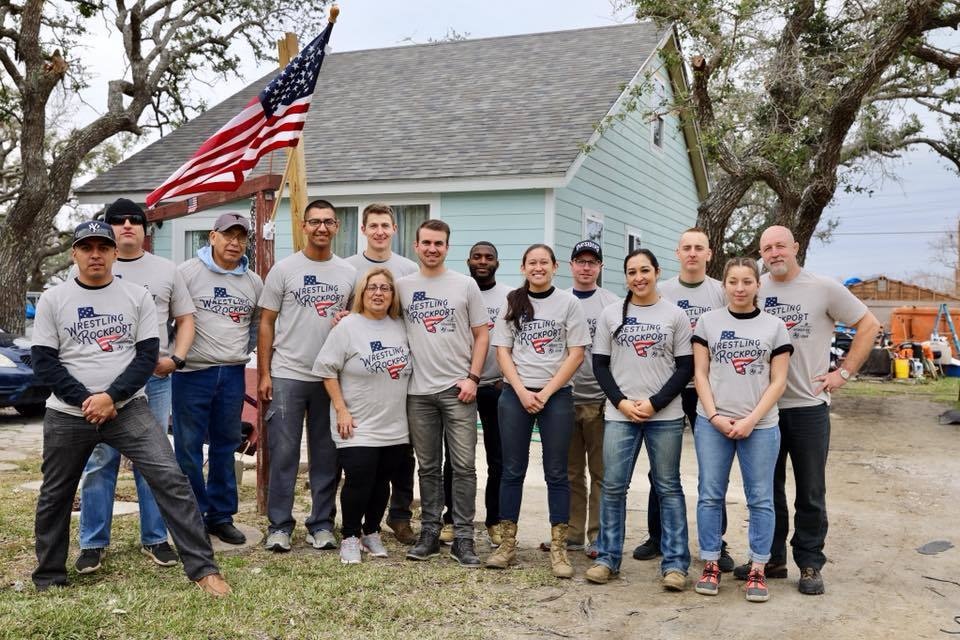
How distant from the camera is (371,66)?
16.1 metres

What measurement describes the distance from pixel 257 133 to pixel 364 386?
2.27 m

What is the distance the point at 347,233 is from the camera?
478 inches

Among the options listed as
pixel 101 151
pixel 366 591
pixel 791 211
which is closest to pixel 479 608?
pixel 366 591

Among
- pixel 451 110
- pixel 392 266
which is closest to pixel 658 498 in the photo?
pixel 392 266

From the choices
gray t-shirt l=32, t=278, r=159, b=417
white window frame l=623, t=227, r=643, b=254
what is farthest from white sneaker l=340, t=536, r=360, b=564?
white window frame l=623, t=227, r=643, b=254

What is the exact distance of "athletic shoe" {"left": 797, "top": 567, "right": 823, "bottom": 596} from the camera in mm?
4453

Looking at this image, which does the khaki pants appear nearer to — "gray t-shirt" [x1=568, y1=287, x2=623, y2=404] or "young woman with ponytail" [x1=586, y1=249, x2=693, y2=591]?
"gray t-shirt" [x1=568, y1=287, x2=623, y2=404]

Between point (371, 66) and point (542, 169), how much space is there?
264 inches

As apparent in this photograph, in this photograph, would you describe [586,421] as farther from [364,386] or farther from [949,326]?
[949,326]

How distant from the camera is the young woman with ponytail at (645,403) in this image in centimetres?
452

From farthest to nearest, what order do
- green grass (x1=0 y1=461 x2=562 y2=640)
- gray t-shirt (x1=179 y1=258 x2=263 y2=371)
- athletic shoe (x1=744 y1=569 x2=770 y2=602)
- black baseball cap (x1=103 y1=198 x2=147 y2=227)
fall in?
1. gray t-shirt (x1=179 y1=258 x2=263 y2=371)
2. black baseball cap (x1=103 y1=198 x2=147 y2=227)
3. athletic shoe (x1=744 y1=569 x2=770 y2=602)
4. green grass (x1=0 y1=461 x2=562 y2=640)

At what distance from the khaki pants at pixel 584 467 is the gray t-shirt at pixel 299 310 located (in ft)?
5.37

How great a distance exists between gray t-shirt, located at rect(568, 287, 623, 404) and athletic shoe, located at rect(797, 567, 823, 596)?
147 cm

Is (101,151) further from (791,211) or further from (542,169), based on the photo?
(791,211)
